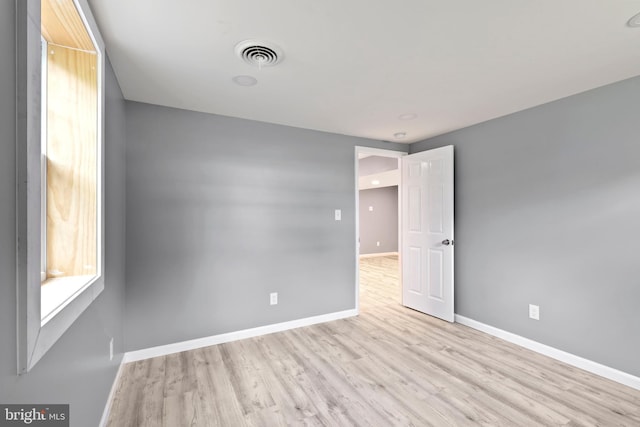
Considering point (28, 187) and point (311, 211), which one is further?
point (311, 211)

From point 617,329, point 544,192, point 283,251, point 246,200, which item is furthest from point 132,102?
point 617,329

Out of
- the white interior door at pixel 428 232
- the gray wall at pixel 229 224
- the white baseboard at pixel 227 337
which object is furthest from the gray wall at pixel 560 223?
the white baseboard at pixel 227 337

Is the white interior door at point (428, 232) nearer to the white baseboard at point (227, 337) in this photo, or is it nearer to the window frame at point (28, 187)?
the white baseboard at point (227, 337)

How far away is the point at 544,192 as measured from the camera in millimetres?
2721

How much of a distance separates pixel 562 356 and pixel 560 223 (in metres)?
1.18

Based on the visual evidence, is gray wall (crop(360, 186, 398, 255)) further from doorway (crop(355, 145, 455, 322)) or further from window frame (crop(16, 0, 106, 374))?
window frame (crop(16, 0, 106, 374))

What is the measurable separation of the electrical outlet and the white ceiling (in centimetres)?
192

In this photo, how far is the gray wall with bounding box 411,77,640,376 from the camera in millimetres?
2252

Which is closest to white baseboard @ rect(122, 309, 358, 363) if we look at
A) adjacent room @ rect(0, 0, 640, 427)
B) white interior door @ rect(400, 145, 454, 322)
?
adjacent room @ rect(0, 0, 640, 427)

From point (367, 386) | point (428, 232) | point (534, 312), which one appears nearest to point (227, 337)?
point (367, 386)

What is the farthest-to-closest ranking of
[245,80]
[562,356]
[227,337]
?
1. [227,337]
2. [562,356]
3. [245,80]

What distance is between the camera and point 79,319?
1.34 meters

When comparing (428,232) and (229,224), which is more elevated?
(229,224)

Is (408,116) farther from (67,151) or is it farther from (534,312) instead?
(67,151)
